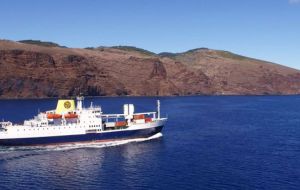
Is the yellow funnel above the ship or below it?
above

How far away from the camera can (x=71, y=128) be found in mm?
91562

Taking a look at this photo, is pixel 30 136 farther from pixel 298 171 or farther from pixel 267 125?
pixel 267 125

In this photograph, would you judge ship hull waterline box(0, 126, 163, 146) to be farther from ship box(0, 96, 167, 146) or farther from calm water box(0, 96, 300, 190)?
calm water box(0, 96, 300, 190)

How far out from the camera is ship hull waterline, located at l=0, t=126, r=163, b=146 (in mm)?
89062

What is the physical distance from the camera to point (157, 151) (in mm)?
87125

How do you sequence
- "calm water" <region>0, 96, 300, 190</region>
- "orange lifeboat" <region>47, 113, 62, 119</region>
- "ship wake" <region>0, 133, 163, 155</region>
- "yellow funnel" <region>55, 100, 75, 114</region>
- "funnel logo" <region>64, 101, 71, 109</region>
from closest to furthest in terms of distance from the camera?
"calm water" <region>0, 96, 300, 190</region> < "ship wake" <region>0, 133, 163, 155</region> < "orange lifeboat" <region>47, 113, 62, 119</region> < "yellow funnel" <region>55, 100, 75, 114</region> < "funnel logo" <region>64, 101, 71, 109</region>

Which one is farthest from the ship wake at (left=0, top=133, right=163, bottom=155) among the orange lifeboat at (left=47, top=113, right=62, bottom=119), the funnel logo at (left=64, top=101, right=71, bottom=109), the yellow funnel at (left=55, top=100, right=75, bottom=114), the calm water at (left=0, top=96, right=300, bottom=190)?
the funnel logo at (left=64, top=101, right=71, bottom=109)

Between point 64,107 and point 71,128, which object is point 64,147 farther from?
point 64,107

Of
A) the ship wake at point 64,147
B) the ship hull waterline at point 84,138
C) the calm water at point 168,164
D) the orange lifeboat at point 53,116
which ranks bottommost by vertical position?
the calm water at point 168,164

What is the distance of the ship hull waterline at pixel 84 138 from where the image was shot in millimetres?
89062

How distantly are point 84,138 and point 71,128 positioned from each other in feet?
11.2

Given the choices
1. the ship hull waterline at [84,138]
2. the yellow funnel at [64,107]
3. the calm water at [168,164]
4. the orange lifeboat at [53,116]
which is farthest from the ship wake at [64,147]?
the yellow funnel at [64,107]

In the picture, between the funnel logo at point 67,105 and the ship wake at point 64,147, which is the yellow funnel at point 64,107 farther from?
the ship wake at point 64,147

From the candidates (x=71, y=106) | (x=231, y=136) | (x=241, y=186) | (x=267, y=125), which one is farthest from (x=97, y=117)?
(x=267, y=125)
